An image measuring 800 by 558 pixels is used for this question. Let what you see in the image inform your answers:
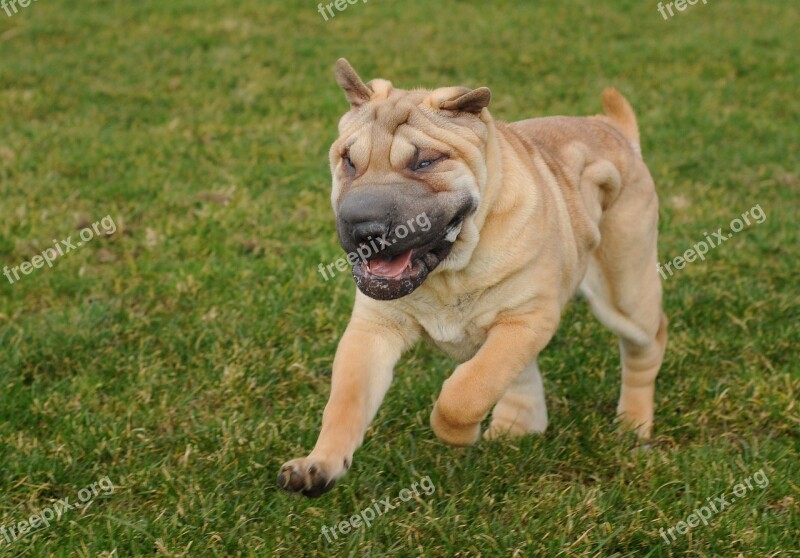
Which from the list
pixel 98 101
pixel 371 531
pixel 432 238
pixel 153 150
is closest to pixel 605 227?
pixel 432 238

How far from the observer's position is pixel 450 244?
151 inches

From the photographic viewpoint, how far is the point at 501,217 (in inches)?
158

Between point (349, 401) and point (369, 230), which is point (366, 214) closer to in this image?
point (369, 230)

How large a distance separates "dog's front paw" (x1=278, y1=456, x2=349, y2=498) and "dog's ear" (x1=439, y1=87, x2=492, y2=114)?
147 cm

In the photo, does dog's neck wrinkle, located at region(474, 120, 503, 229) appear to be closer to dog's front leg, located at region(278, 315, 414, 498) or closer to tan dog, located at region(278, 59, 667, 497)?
tan dog, located at region(278, 59, 667, 497)

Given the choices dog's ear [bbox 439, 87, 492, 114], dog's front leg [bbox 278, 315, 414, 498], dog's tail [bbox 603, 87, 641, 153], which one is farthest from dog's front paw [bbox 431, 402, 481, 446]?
dog's tail [bbox 603, 87, 641, 153]

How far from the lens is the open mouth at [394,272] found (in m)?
3.67

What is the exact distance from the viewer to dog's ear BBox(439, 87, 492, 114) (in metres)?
3.88

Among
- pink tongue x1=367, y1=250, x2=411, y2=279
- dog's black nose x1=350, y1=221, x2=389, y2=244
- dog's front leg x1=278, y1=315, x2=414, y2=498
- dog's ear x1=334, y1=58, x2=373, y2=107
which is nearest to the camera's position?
dog's black nose x1=350, y1=221, x2=389, y2=244

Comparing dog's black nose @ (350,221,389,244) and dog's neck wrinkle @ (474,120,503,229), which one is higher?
dog's black nose @ (350,221,389,244)

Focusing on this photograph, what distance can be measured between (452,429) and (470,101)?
1.31 m

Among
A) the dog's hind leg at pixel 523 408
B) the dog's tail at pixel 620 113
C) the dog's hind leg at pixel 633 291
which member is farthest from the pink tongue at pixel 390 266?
the dog's tail at pixel 620 113

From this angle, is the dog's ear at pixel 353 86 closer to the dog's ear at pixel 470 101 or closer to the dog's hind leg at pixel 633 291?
the dog's ear at pixel 470 101

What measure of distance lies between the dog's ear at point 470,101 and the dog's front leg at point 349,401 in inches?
37.6
